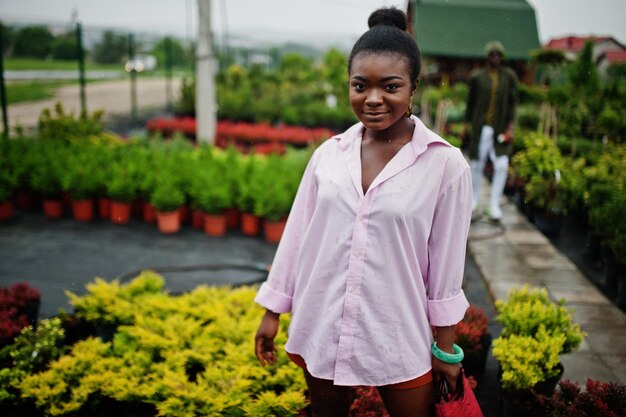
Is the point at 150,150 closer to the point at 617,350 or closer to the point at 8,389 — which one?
the point at 8,389

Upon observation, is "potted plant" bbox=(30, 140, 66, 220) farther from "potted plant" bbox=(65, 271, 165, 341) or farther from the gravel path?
the gravel path

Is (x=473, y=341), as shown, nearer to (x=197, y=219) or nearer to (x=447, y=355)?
(x=447, y=355)

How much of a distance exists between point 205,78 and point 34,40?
18.4 ft

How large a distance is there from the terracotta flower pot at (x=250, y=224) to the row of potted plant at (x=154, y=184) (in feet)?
0.04

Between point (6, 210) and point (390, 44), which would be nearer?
point (390, 44)

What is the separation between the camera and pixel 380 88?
1706mm

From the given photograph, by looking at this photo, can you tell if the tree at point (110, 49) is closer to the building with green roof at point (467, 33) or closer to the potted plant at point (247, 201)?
the potted plant at point (247, 201)

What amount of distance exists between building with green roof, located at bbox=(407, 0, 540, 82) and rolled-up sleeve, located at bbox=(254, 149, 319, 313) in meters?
19.4

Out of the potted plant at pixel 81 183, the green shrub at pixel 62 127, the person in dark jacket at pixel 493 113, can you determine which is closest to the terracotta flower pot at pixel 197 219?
the potted plant at pixel 81 183

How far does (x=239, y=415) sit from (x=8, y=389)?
1.41m

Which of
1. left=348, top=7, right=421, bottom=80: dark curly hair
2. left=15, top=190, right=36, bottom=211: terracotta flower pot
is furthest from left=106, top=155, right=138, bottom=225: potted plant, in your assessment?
left=348, top=7, right=421, bottom=80: dark curly hair

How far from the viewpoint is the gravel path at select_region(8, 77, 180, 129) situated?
14.6 metres

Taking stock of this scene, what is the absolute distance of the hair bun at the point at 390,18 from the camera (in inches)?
73.9

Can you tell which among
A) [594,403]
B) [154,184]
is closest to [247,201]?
[154,184]
